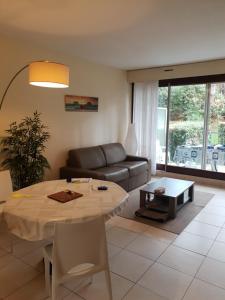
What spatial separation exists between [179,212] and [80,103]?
2690mm

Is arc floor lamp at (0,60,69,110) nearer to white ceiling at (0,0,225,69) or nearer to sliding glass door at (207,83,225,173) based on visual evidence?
white ceiling at (0,0,225,69)

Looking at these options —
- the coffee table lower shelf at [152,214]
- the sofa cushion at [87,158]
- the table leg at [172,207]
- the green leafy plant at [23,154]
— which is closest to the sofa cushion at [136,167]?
the sofa cushion at [87,158]

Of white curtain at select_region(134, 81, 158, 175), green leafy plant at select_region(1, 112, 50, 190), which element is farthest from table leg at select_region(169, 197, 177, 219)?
white curtain at select_region(134, 81, 158, 175)

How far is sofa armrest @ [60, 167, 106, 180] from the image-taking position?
12.5 feet

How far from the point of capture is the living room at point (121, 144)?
2.04m

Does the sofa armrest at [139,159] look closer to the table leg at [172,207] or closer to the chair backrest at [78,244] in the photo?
the table leg at [172,207]

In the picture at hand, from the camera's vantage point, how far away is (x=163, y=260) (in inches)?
97.2

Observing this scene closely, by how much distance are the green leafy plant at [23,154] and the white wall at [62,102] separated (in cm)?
26

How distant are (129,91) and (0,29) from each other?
3481mm

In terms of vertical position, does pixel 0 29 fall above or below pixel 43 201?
above

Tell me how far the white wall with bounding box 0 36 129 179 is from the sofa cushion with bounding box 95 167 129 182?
0.90 m

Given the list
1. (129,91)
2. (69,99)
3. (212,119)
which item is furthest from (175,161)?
(69,99)

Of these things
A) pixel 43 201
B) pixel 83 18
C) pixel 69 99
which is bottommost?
pixel 43 201

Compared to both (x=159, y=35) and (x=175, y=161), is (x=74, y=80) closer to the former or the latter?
(x=159, y=35)
